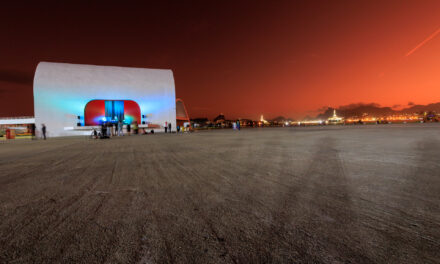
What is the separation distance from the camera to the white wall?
29734 mm

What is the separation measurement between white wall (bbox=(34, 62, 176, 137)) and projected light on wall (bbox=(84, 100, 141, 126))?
667 mm

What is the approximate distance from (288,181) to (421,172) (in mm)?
2609

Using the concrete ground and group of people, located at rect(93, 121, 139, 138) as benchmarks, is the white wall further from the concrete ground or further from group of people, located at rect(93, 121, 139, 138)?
the concrete ground

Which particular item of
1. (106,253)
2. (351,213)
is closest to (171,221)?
(106,253)

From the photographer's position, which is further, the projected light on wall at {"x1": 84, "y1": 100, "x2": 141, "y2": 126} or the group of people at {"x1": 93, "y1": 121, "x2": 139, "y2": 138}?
the projected light on wall at {"x1": 84, "y1": 100, "x2": 141, "y2": 126}

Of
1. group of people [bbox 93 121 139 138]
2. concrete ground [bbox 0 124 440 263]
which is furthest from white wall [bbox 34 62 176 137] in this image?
concrete ground [bbox 0 124 440 263]

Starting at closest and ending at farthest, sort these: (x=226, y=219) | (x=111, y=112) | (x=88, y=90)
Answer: (x=226, y=219) < (x=88, y=90) < (x=111, y=112)

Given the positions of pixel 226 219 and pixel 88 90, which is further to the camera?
pixel 88 90

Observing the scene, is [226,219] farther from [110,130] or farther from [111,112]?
[111,112]

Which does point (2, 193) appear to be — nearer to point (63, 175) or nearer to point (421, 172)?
point (63, 175)

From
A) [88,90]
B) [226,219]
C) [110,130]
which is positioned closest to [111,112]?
[88,90]

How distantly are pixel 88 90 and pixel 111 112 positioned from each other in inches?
189

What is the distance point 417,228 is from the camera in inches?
69.4

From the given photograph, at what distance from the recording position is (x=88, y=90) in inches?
1257
